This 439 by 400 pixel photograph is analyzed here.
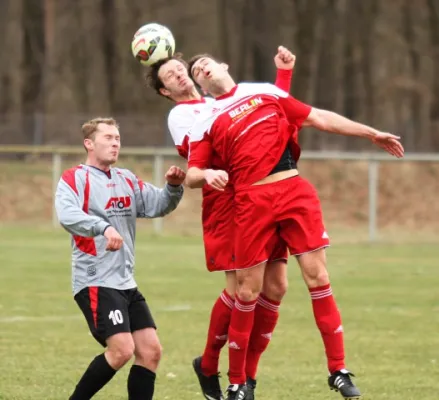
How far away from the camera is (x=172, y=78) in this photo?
321 inches

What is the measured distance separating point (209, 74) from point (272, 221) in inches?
39.1

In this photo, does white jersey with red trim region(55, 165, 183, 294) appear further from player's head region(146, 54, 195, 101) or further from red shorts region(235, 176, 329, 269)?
player's head region(146, 54, 195, 101)

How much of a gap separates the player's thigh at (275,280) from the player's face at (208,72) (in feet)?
3.94

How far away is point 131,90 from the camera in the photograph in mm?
45656

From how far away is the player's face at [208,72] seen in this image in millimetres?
7777

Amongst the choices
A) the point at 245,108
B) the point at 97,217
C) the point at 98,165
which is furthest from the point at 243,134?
the point at 97,217

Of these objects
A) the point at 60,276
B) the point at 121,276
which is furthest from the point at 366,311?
the point at 121,276

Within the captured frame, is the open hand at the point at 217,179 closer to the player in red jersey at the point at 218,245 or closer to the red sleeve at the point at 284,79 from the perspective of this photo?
the player in red jersey at the point at 218,245

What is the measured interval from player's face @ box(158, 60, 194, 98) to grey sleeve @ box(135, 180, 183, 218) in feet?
2.73

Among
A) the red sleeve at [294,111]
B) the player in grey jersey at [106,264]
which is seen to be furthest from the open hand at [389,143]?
the player in grey jersey at [106,264]

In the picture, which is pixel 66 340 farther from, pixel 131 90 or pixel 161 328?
pixel 131 90

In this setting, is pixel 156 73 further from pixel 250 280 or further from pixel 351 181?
pixel 351 181

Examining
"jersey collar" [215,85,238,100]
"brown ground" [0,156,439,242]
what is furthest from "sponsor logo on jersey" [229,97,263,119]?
"brown ground" [0,156,439,242]

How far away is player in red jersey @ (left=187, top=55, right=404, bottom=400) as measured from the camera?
7.60 metres
